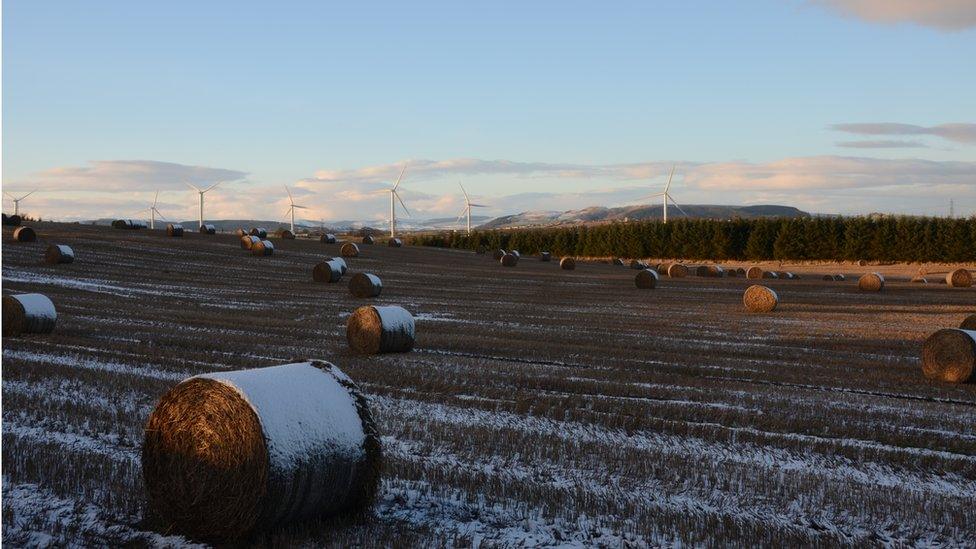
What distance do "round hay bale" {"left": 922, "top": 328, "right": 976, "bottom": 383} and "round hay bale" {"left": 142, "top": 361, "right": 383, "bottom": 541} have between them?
1302 centimetres

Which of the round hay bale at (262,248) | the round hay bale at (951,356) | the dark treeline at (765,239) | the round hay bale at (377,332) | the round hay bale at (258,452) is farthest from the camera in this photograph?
the dark treeline at (765,239)

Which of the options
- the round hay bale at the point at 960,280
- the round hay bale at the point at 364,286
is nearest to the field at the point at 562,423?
the round hay bale at the point at 364,286

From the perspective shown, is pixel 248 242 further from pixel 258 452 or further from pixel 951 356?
pixel 258 452

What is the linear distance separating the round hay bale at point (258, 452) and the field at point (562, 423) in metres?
0.26

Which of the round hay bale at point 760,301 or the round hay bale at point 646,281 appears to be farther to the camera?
the round hay bale at point 646,281

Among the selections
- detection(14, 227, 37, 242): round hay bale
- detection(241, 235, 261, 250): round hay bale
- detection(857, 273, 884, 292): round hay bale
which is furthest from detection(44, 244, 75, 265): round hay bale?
detection(857, 273, 884, 292): round hay bale

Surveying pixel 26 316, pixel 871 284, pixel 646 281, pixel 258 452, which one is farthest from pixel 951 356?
pixel 871 284

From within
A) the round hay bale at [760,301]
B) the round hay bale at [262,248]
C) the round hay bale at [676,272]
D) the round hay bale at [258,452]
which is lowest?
the round hay bale at [676,272]

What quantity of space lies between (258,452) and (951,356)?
46.6 feet

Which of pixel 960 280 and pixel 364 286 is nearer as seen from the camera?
pixel 364 286

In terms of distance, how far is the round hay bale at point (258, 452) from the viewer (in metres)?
7.36

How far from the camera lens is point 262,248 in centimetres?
5291

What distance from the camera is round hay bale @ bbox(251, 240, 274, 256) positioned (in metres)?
52.7

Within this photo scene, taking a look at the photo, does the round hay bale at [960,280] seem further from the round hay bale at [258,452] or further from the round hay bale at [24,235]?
the round hay bale at [258,452]
